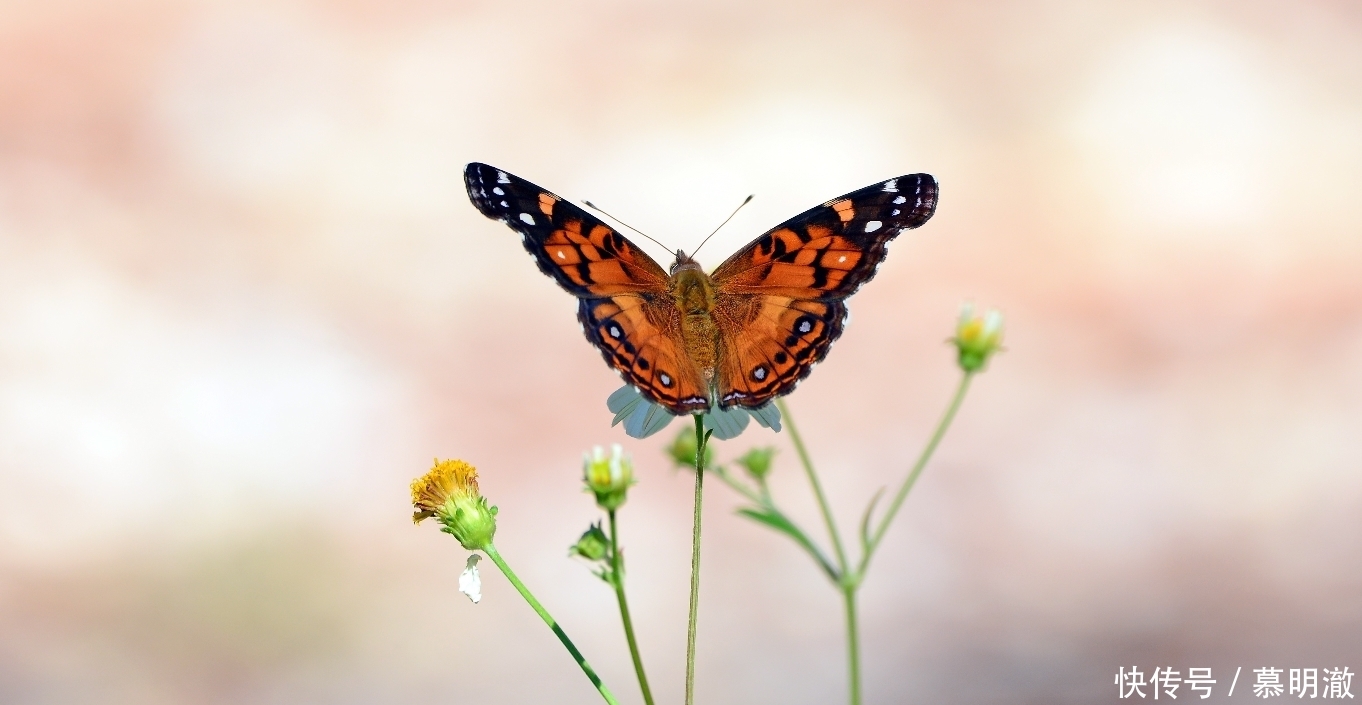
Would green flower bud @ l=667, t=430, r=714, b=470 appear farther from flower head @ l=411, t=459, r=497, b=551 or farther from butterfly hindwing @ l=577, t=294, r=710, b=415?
flower head @ l=411, t=459, r=497, b=551

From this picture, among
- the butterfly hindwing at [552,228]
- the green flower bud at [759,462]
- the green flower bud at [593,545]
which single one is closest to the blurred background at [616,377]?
the green flower bud at [759,462]

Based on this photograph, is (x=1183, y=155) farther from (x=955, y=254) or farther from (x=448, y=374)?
(x=448, y=374)

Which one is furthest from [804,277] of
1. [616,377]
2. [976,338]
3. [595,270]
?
[616,377]

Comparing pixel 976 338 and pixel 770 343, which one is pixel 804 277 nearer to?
pixel 770 343

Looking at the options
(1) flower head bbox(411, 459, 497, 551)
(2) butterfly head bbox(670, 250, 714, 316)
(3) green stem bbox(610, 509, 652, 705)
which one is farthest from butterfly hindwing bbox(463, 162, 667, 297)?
(3) green stem bbox(610, 509, 652, 705)

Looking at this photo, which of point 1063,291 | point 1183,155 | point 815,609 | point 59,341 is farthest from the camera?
point 1183,155

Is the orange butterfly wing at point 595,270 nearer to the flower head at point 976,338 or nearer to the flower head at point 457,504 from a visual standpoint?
the flower head at point 457,504

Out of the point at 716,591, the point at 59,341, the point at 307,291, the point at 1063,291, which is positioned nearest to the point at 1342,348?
the point at 1063,291
